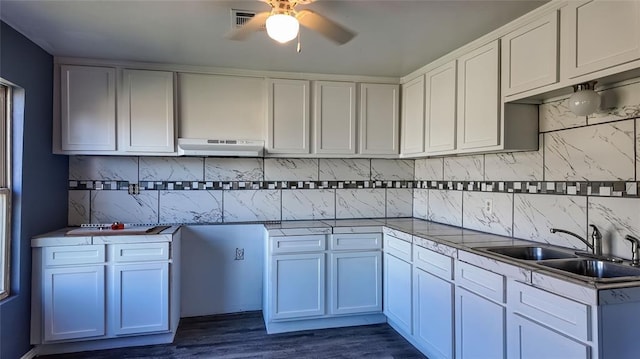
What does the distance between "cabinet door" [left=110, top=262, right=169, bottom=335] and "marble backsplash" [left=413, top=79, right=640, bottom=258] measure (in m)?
2.51

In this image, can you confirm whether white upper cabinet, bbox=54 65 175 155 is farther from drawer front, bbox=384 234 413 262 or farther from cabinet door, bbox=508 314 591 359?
cabinet door, bbox=508 314 591 359

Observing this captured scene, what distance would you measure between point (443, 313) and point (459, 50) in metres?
1.89

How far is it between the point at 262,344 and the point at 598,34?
115 inches

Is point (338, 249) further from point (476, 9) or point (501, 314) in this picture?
point (476, 9)

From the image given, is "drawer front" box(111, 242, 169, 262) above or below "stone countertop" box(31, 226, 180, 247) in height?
below

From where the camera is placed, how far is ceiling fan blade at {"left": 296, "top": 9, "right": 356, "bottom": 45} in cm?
183

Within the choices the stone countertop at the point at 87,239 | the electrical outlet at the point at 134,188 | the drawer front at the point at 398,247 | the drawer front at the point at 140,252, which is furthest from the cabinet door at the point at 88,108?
the drawer front at the point at 398,247

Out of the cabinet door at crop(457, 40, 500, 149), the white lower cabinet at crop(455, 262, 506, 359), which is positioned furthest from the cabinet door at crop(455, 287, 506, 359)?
the cabinet door at crop(457, 40, 500, 149)

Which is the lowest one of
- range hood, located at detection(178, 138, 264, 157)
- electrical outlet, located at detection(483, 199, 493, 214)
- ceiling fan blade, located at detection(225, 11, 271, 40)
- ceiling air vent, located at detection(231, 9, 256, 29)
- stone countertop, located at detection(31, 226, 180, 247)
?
stone countertop, located at detection(31, 226, 180, 247)

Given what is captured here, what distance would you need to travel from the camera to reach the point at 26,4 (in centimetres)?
202

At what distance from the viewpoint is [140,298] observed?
2799 millimetres

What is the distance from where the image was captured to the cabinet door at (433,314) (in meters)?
2.34

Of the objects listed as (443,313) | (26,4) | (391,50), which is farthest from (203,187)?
(443,313)

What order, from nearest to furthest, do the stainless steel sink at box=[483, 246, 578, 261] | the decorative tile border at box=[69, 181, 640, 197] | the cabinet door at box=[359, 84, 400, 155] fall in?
the decorative tile border at box=[69, 181, 640, 197] < the stainless steel sink at box=[483, 246, 578, 261] < the cabinet door at box=[359, 84, 400, 155]
